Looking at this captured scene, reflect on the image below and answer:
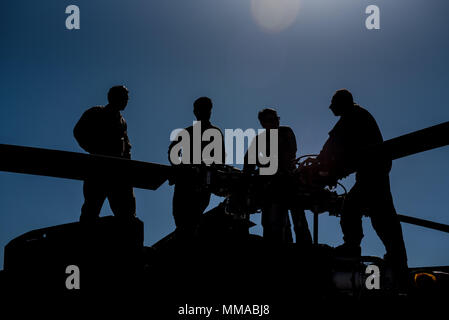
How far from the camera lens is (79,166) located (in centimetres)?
458

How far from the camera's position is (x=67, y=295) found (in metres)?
4.49

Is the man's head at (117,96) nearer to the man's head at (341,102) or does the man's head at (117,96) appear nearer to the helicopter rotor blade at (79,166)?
the helicopter rotor blade at (79,166)

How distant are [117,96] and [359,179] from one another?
3.71 metres

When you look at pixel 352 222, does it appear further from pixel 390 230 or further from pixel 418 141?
pixel 418 141

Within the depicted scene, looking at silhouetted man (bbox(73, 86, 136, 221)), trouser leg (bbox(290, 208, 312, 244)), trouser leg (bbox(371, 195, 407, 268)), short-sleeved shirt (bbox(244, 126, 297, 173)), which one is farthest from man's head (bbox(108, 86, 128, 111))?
trouser leg (bbox(371, 195, 407, 268))

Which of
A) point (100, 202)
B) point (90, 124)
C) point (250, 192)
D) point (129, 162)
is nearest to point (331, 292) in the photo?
point (250, 192)

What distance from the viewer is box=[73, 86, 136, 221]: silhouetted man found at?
6.00 metres

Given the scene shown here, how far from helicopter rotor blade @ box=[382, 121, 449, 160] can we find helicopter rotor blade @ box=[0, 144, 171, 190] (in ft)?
7.94

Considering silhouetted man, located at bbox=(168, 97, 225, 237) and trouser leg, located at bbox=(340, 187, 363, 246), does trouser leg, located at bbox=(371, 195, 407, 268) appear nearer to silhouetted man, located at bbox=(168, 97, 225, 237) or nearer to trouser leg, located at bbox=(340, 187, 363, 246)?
trouser leg, located at bbox=(340, 187, 363, 246)

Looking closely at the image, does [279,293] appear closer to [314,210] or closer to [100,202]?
[314,210]

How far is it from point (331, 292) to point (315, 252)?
53 centimetres

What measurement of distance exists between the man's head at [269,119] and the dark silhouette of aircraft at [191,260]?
1299 millimetres

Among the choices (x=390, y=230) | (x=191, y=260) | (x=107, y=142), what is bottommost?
(x=191, y=260)

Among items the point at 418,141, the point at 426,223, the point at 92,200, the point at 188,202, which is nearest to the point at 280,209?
the point at 188,202
